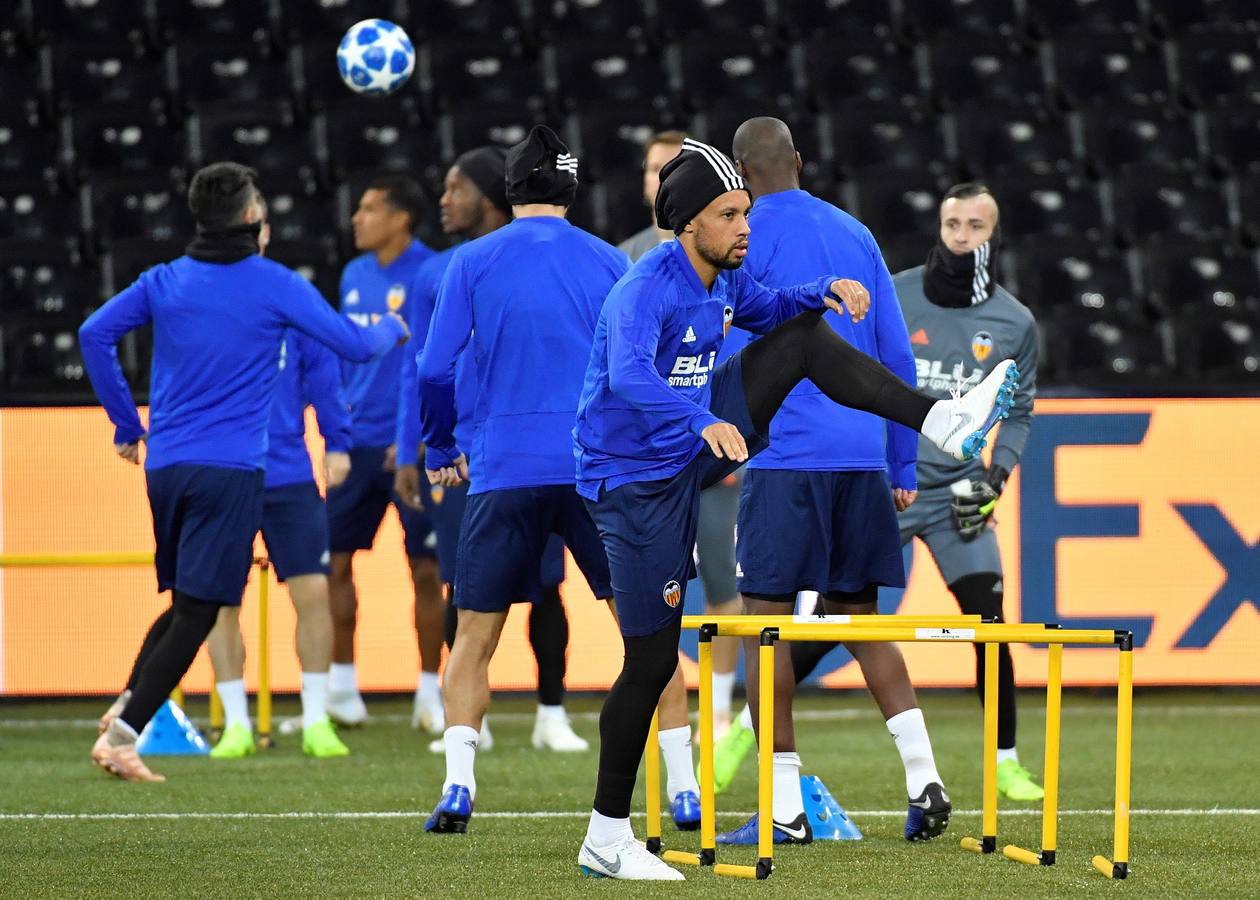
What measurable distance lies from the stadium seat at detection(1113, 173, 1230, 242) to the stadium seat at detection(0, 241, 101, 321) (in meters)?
5.95

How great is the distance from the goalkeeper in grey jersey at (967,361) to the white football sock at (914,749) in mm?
1061

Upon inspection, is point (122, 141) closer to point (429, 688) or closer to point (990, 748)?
point (429, 688)

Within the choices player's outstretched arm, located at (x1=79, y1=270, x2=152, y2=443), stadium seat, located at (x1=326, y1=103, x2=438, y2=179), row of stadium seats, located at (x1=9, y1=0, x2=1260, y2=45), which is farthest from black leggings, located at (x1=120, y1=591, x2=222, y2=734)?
row of stadium seats, located at (x1=9, y1=0, x2=1260, y2=45)

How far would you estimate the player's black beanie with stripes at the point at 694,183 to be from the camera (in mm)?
5027

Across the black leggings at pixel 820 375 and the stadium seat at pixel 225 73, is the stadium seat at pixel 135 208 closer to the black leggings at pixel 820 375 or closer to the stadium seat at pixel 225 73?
the stadium seat at pixel 225 73

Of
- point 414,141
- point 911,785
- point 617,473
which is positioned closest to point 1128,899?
point 911,785

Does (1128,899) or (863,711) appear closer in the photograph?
(1128,899)

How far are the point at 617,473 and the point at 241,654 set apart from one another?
12.8 feet

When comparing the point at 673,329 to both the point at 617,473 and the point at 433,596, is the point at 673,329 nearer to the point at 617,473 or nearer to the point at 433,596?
the point at 617,473

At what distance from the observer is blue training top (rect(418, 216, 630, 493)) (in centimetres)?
589

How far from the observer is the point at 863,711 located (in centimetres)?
991

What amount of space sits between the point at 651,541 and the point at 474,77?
27.6 ft

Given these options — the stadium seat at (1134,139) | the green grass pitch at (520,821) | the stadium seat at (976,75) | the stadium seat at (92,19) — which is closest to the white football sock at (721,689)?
the green grass pitch at (520,821)

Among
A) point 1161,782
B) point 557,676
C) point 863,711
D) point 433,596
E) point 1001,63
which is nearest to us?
point 1161,782
